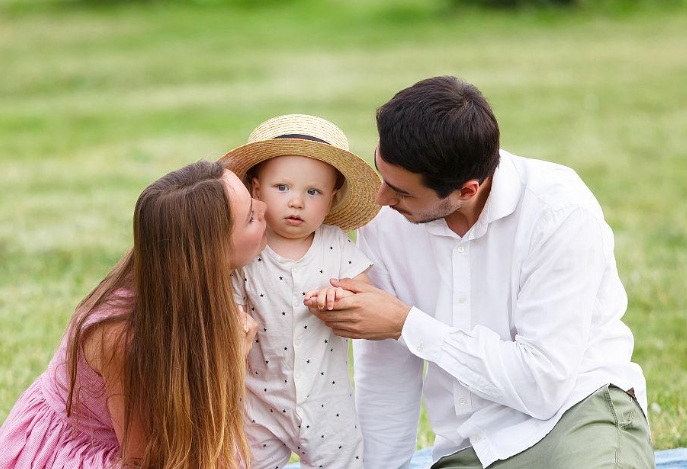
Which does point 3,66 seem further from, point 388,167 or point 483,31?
point 388,167

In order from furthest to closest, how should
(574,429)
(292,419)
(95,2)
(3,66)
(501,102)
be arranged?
(95,2)
(3,66)
(501,102)
(292,419)
(574,429)

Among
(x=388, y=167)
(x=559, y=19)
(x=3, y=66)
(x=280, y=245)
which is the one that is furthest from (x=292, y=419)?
(x=559, y=19)

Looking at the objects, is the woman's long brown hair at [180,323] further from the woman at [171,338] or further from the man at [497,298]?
the man at [497,298]

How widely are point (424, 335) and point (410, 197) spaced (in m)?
0.44

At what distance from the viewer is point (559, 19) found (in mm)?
21109

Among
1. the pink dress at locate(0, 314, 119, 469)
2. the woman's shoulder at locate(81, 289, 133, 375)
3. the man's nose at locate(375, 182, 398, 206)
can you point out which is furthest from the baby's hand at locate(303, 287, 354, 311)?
the pink dress at locate(0, 314, 119, 469)

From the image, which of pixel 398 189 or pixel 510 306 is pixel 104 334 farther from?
pixel 510 306

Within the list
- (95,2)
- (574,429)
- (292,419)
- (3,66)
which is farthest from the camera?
(95,2)

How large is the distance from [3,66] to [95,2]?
8.89m

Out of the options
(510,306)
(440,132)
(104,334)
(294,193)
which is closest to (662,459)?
(510,306)

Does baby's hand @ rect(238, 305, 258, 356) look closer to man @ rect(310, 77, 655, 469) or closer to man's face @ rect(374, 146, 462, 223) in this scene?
man @ rect(310, 77, 655, 469)

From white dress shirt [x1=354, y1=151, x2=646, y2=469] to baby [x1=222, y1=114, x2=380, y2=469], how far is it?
0.21m

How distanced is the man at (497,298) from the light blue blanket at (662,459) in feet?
2.35

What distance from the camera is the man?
10.7 ft
